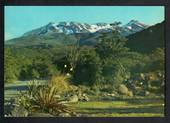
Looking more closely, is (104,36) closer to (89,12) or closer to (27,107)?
(89,12)

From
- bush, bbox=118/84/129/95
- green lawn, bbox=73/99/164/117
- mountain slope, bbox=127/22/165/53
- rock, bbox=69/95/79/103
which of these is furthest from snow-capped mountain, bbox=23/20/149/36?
green lawn, bbox=73/99/164/117

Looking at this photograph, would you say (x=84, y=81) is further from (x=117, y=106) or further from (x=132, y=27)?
(x=132, y=27)

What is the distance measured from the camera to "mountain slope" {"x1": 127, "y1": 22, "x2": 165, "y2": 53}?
10.8 meters

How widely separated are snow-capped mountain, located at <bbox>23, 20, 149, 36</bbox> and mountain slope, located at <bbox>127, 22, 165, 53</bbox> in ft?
0.36

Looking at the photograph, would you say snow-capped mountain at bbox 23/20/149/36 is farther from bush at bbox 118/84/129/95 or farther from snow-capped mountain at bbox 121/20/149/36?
bush at bbox 118/84/129/95

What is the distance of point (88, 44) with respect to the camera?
10.9 metres

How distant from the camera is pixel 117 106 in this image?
10.9 m

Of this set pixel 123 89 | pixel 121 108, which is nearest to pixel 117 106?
pixel 121 108

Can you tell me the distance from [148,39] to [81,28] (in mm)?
1373

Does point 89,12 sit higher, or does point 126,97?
point 89,12

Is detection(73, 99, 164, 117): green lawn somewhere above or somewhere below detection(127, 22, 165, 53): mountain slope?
below

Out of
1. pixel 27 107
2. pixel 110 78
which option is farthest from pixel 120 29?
pixel 27 107

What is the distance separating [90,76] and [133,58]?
0.94 meters

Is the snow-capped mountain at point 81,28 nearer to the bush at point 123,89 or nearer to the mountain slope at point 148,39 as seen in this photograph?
the mountain slope at point 148,39
